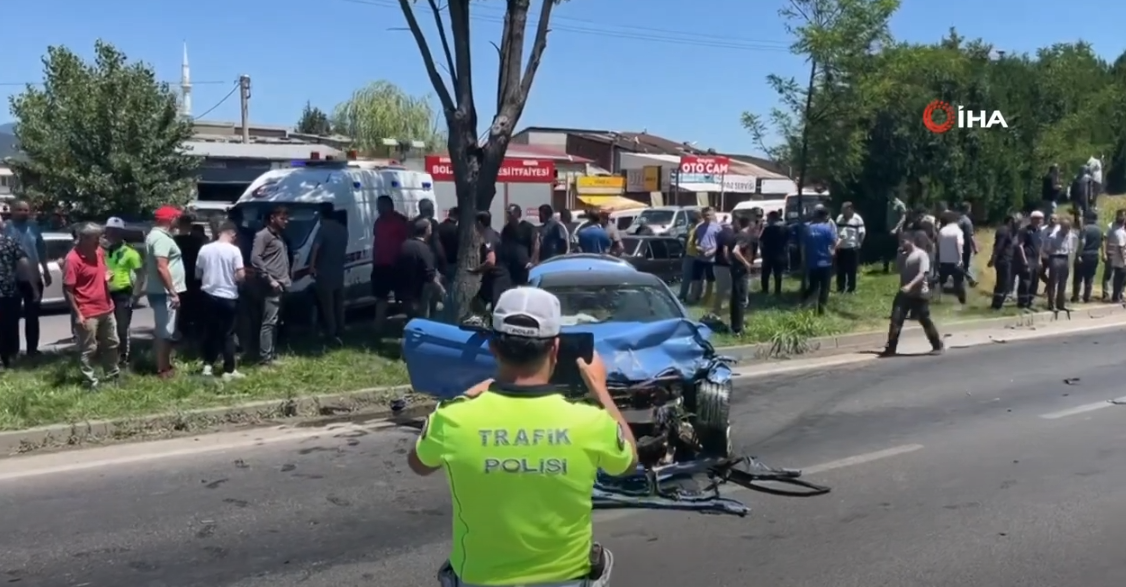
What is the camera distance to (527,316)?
3209mm

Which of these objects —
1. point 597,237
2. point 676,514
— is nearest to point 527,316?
point 676,514

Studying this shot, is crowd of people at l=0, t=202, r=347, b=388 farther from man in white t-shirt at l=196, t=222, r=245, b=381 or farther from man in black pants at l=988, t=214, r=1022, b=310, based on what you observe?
man in black pants at l=988, t=214, r=1022, b=310

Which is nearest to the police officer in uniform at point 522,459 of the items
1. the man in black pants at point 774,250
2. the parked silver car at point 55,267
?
the parked silver car at point 55,267

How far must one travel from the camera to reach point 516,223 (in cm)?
1556

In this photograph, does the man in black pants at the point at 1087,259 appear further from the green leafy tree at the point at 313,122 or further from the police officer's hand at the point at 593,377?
the green leafy tree at the point at 313,122

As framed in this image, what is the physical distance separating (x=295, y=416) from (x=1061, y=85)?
2325 cm

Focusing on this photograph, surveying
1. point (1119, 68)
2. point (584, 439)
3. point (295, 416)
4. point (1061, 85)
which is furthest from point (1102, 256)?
point (584, 439)

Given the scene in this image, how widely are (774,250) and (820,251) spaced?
2.46m

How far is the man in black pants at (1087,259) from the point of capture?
2223 cm

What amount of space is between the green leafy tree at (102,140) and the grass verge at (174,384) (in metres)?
20.1

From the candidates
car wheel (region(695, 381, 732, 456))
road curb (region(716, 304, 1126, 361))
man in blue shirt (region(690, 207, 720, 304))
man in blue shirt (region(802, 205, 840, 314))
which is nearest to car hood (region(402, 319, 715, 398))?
car wheel (region(695, 381, 732, 456))

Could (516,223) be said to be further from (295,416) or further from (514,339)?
(514,339)

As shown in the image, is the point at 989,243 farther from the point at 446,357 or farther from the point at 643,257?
the point at 446,357

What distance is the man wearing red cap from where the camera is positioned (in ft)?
37.8
